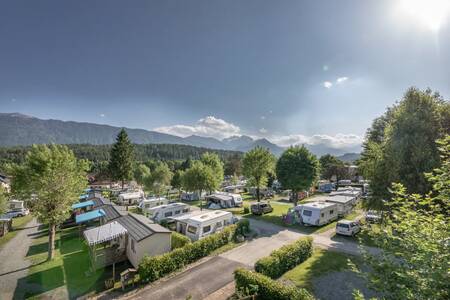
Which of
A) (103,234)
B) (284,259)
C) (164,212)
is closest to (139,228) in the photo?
(103,234)

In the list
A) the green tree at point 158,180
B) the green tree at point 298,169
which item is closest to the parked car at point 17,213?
the green tree at point 158,180

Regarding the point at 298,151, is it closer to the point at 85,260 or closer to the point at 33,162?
the point at 85,260

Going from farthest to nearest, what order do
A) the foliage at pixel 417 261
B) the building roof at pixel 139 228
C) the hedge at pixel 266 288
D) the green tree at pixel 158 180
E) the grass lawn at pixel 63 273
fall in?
the green tree at pixel 158 180, the building roof at pixel 139 228, the grass lawn at pixel 63 273, the hedge at pixel 266 288, the foliage at pixel 417 261

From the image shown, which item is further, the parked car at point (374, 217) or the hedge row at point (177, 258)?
the parked car at point (374, 217)

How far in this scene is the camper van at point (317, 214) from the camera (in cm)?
2259

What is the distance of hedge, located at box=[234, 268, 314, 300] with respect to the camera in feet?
29.5

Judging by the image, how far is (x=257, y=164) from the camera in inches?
1271

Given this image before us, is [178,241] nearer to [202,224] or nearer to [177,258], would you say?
[177,258]

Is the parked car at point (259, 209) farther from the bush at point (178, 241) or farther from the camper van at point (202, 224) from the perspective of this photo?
the bush at point (178, 241)

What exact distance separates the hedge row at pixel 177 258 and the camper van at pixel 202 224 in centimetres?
200

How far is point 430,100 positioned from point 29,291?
26031 millimetres

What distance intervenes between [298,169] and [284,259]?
52.5 ft

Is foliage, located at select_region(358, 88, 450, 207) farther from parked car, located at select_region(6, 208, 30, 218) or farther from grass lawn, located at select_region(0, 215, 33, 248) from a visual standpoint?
parked car, located at select_region(6, 208, 30, 218)

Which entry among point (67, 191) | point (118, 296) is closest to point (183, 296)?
point (118, 296)
